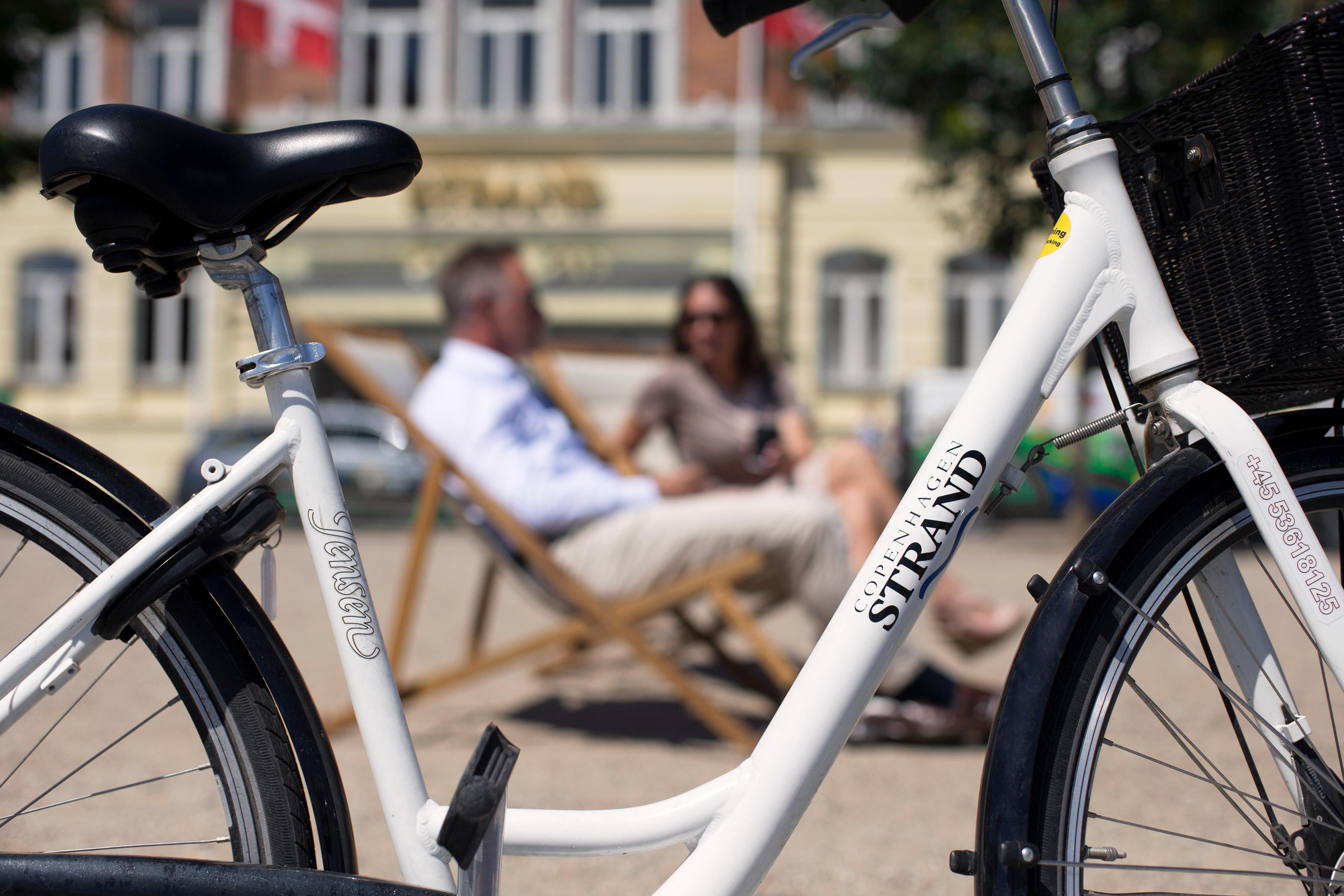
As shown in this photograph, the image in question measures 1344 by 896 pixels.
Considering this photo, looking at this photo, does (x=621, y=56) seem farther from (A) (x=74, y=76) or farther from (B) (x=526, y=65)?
(A) (x=74, y=76)

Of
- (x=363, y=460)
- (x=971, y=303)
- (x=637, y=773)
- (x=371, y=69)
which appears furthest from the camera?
(x=371, y=69)

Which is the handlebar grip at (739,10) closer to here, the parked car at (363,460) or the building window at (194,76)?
the parked car at (363,460)

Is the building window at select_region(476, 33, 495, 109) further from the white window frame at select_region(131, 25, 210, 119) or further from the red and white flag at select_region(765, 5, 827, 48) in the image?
the red and white flag at select_region(765, 5, 827, 48)

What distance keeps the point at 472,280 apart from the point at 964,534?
99.4 inches

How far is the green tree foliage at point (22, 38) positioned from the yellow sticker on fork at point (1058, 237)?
35.1 ft

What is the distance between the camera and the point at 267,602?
1260mm

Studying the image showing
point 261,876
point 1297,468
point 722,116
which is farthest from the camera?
point 722,116

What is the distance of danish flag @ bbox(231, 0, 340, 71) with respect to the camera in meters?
14.1

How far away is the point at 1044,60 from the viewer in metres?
1.26

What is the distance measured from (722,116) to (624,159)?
169cm

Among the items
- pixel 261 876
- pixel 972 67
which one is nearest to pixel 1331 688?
pixel 261 876

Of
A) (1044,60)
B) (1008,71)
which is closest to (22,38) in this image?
(1008,71)

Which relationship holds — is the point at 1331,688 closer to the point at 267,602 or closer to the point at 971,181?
the point at 267,602

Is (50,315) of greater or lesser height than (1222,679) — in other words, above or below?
above
